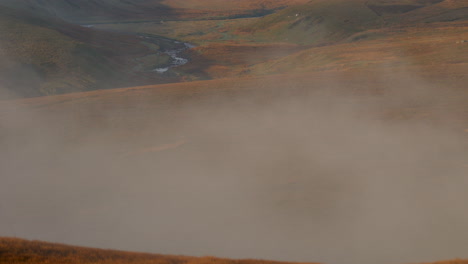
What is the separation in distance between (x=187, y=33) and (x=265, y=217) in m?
110

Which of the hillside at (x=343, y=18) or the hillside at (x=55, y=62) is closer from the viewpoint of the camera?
the hillside at (x=55, y=62)

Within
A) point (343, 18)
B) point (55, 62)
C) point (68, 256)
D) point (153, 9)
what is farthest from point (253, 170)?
point (153, 9)

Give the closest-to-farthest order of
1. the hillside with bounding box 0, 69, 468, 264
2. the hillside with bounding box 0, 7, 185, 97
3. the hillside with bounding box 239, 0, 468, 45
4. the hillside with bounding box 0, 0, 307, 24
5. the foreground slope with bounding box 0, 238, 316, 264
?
1. the foreground slope with bounding box 0, 238, 316, 264
2. the hillside with bounding box 0, 69, 468, 264
3. the hillside with bounding box 0, 7, 185, 97
4. the hillside with bounding box 239, 0, 468, 45
5. the hillside with bounding box 0, 0, 307, 24

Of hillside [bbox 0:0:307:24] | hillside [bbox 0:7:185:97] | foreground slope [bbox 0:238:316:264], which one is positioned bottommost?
hillside [bbox 0:0:307:24]

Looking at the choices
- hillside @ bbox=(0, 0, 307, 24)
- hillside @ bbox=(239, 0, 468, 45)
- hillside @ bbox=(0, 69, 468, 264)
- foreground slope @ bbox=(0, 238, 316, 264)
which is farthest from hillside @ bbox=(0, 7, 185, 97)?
hillside @ bbox=(0, 0, 307, 24)

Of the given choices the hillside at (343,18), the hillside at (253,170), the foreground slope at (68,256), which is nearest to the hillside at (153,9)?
the hillside at (343,18)

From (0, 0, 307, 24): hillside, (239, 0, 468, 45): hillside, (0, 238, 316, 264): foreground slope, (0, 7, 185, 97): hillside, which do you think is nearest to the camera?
(0, 238, 316, 264): foreground slope

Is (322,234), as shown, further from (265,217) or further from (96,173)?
(96,173)

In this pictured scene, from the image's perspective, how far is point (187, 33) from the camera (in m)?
125

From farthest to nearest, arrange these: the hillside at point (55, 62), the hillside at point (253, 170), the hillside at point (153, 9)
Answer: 1. the hillside at point (153, 9)
2. the hillside at point (55, 62)
3. the hillside at point (253, 170)

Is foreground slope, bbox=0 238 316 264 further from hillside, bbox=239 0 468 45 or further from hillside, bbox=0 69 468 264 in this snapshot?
hillside, bbox=239 0 468 45

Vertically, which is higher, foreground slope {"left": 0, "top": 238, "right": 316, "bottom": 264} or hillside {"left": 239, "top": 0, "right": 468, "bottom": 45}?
foreground slope {"left": 0, "top": 238, "right": 316, "bottom": 264}

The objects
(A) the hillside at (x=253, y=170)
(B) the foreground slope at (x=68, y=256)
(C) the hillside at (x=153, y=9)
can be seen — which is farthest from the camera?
(C) the hillside at (x=153, y=9)

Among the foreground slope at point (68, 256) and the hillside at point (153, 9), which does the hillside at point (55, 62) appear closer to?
the foreground slope at point (68, 256)
